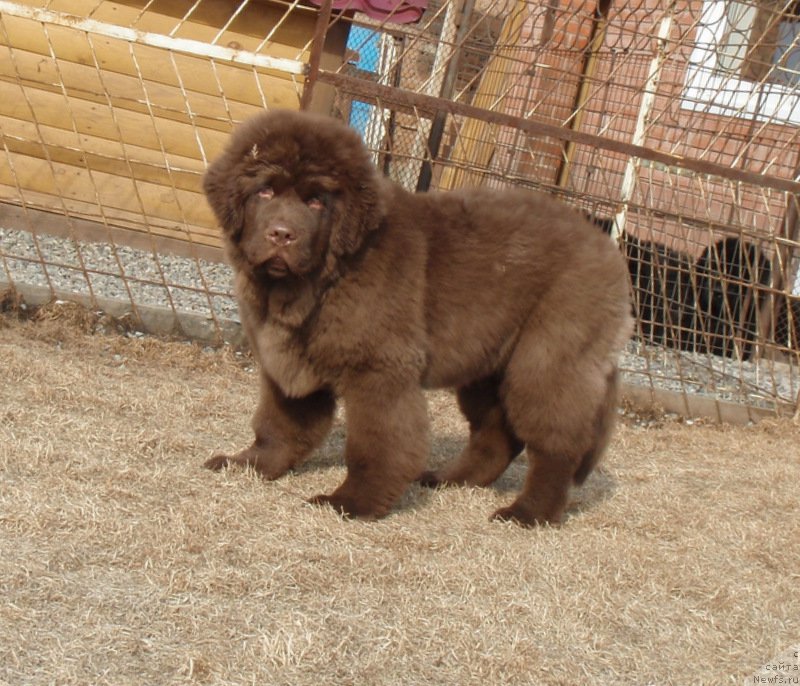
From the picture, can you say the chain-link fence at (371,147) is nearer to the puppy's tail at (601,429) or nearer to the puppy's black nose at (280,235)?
the puppy's tail at (601,429)

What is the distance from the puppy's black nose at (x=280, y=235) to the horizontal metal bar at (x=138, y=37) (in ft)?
8.41

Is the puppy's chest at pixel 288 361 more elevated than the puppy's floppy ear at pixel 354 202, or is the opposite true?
the puppy's floppy ear at pixel 354 202

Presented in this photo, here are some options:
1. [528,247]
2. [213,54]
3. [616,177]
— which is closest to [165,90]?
[213,54]

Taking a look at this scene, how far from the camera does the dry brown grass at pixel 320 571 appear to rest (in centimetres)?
274

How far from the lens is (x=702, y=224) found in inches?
282

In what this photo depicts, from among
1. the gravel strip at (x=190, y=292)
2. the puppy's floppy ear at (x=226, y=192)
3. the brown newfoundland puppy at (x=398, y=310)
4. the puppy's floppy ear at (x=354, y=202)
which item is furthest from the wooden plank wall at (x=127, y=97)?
the puppy's floppy ear at (x=354, y=202)

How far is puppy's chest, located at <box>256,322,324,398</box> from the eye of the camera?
13.3ft

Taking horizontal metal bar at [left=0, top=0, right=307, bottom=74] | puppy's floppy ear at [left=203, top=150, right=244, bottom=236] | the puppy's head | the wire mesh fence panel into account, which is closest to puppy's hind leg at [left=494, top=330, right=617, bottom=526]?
the puppy's head

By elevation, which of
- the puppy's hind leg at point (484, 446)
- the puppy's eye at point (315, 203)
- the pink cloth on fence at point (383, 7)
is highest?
the pink cloth on fence at point (383, 7)

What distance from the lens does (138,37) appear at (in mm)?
5918

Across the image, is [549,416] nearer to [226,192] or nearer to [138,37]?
[226,192]

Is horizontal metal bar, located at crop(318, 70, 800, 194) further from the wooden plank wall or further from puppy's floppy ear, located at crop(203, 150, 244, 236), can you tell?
the wooden plank wall

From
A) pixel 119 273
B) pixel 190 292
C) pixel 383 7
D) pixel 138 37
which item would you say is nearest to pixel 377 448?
pixel 138 37

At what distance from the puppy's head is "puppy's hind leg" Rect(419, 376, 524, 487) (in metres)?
1.22
